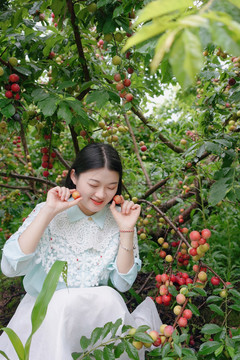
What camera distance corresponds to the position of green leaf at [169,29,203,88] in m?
0.39

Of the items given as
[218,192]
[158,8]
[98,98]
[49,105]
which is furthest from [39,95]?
[158,8]

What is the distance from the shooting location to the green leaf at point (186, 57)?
39cm

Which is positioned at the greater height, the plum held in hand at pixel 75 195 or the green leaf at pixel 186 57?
the green leaf at pixel 186 57

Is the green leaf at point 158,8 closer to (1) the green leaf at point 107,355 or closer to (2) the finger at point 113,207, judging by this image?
(1) the green leaf at point 107,355

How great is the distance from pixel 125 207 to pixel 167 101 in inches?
173

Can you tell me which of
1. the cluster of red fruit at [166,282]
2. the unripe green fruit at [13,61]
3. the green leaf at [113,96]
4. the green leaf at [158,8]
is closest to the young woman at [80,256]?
the cluster of red fruit at [166,282]

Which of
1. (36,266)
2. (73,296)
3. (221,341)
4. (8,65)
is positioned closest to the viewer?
(221,341)

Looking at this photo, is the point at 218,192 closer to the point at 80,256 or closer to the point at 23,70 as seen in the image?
the point at 80,256

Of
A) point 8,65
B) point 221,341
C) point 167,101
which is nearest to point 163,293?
point 221,341

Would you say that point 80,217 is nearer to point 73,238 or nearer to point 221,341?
point 73,238

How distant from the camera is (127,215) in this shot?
5.13ft

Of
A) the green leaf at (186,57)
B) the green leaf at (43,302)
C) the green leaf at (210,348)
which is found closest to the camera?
the green leaf at (186,57)

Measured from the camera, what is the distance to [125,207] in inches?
60.9

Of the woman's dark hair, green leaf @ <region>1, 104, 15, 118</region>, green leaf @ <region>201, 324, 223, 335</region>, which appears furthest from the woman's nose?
green leaf @ <region>201, 324, 223, 335</region>
